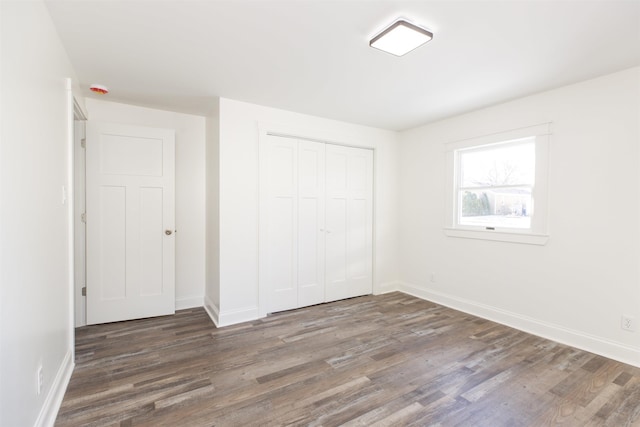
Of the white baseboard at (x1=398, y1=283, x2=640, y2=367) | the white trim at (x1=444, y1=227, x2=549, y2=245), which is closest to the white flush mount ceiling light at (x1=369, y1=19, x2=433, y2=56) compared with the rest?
the white trim at (x1=444, y1=227, x2=549, y2=245)

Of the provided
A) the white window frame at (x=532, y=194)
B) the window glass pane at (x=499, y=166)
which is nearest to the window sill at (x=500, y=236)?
the white window frame at (x=532, y=194)

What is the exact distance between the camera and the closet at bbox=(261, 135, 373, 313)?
3.60 meters

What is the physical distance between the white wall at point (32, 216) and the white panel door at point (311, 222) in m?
2.27

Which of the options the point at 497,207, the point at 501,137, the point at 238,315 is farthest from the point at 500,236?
the point at 238,315

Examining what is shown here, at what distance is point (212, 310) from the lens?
3.46 metres

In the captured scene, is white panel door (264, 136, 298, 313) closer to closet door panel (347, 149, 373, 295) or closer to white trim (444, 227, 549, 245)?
closet door panel (347, 149, 373, 295)

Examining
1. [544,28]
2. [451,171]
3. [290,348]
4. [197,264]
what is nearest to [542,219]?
Answer: [451,171]

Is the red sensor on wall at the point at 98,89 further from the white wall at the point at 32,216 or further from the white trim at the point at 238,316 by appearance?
the white trim at the point at 238,316

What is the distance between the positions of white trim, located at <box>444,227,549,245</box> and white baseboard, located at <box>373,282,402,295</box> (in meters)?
1.18

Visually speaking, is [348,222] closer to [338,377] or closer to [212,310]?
[212,310]

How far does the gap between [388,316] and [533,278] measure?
1.55 m

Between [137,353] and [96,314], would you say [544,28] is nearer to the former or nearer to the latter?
[137,353]

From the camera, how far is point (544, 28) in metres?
1.92

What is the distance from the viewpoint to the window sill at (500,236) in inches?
119
